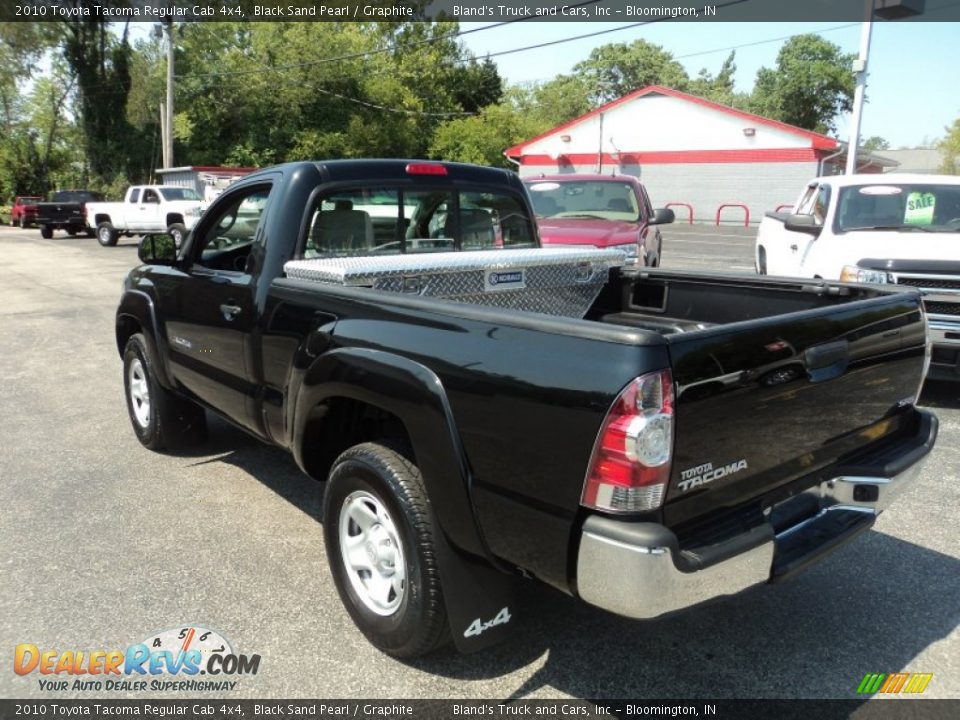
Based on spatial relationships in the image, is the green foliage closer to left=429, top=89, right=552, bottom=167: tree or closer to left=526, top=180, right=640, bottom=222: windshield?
left=429, top=89, right=552, bottom=167: tree

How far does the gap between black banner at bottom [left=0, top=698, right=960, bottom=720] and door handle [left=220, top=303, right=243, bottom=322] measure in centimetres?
185

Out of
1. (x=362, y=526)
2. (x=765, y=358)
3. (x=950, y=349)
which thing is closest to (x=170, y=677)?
(x=362, y=526)

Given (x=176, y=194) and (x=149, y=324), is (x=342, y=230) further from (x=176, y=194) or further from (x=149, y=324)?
(x=176, y=194)

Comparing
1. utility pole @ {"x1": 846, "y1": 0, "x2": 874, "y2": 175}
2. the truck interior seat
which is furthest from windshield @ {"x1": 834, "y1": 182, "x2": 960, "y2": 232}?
utility pole @ {"x1": 846, "y1": 0, "x2": 874, "y2": 175}

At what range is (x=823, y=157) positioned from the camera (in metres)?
35.7

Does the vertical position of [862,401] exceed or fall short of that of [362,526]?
it exceeds it

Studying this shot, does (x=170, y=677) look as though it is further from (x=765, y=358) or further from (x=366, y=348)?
(x=765, y=358)

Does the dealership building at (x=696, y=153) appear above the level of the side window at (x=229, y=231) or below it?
above

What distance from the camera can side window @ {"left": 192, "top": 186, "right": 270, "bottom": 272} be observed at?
14.0 ft

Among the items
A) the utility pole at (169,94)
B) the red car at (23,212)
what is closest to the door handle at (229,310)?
the utility pole at (169,94)

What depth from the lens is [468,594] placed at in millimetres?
2646

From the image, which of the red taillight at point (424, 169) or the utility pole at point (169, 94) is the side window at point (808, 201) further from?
the utility pole at point (169, 94)

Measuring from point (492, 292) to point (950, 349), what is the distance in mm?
4121

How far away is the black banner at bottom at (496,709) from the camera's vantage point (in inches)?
105
